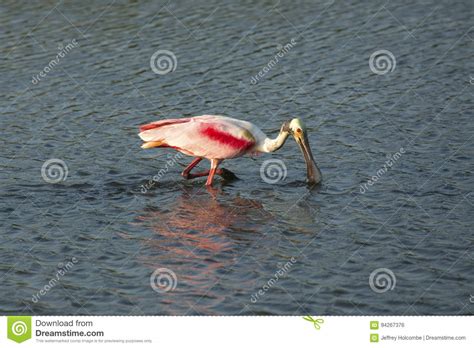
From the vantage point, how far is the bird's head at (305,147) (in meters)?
16.6

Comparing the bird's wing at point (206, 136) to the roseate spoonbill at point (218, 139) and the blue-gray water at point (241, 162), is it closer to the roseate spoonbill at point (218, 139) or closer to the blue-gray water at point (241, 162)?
the roseate spoonbill at point (218, 139)

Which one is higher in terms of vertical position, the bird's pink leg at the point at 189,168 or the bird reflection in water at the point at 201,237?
the bird's pink leg at the point at 189,168

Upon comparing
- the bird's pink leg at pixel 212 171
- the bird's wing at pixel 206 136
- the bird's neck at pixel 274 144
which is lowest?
the bird's pink leg at pixel 212 171

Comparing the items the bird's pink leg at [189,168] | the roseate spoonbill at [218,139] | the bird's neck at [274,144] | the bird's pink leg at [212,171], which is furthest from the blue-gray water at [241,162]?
the bird's neck at [274,144]

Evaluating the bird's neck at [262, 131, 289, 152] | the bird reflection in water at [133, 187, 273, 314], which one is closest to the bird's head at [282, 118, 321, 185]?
the bird's neck at [262, 131, 289, 152]

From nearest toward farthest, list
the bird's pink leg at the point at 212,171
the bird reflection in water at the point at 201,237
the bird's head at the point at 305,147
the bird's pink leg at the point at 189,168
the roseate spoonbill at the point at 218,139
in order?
the bird reflection in water at the point at 201,237 → the bird's head at the point at 305,147 → the roseate spoonbill at the point at 218,139 → the bird's pink leg at the point at 212,171 → the bird's pink leg at the point at 189,168

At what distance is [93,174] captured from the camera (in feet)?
56.6

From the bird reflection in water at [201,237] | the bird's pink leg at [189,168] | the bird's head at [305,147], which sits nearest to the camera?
the bird reflection in water at [201,237]

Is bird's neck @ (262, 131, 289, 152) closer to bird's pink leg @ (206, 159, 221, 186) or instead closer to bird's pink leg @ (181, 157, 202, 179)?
bird's pink leg @ (206, 159, 221, 186)

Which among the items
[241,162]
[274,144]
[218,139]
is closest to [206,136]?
[218,139]

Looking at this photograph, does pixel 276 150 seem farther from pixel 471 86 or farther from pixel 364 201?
pixel 471 86

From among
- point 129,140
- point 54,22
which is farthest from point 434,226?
point 54,22

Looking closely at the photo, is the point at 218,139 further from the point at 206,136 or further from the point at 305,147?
the point at 305,147

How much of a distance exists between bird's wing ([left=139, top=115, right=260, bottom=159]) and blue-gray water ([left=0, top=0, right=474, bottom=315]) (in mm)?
628
